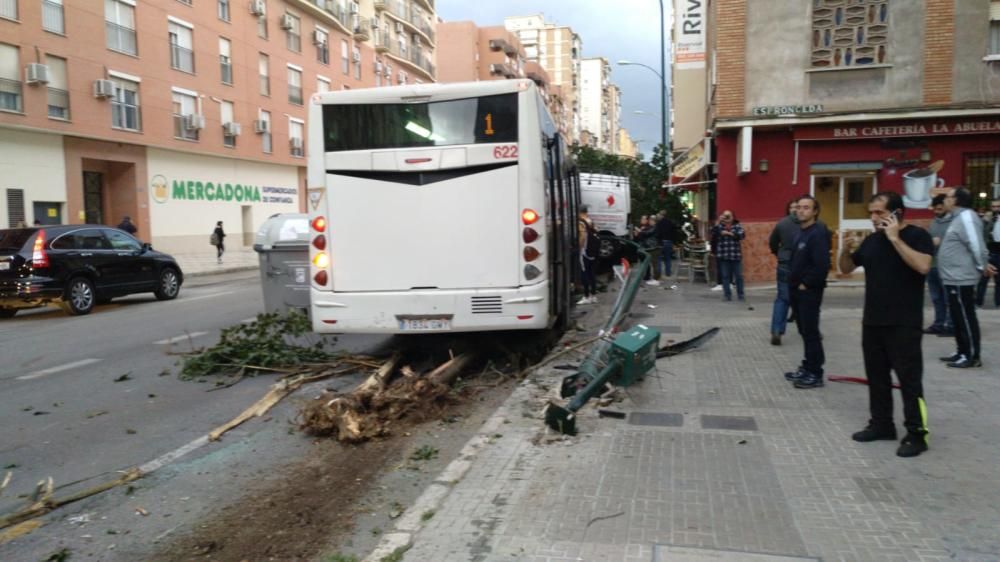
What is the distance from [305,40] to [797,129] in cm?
3616

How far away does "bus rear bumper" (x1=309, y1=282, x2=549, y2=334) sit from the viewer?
7477mm

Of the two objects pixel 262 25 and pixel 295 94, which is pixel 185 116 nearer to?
pixel 262 25

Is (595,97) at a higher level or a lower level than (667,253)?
higher

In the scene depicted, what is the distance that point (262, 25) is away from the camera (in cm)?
4003

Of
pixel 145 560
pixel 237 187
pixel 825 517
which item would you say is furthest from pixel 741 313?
pixel 237 187

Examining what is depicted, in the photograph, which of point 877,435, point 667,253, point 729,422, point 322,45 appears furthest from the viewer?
point 322,45

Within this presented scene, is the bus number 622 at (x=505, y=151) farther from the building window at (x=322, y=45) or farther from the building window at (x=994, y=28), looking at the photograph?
the building window at (x=322, y=45)

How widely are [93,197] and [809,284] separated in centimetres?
3100

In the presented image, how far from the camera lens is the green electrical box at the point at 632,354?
6184 millimetres

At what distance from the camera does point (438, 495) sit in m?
4.39

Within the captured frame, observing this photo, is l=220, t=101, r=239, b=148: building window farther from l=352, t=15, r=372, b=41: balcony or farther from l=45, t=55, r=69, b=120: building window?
l=352, t=15, r=372, b=41: balcony

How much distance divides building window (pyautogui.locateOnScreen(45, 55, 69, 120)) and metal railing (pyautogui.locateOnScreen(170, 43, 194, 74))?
6.09 m

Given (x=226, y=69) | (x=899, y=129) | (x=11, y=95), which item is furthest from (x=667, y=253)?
(x=226, y=69)

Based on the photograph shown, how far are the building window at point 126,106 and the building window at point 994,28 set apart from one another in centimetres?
2921
